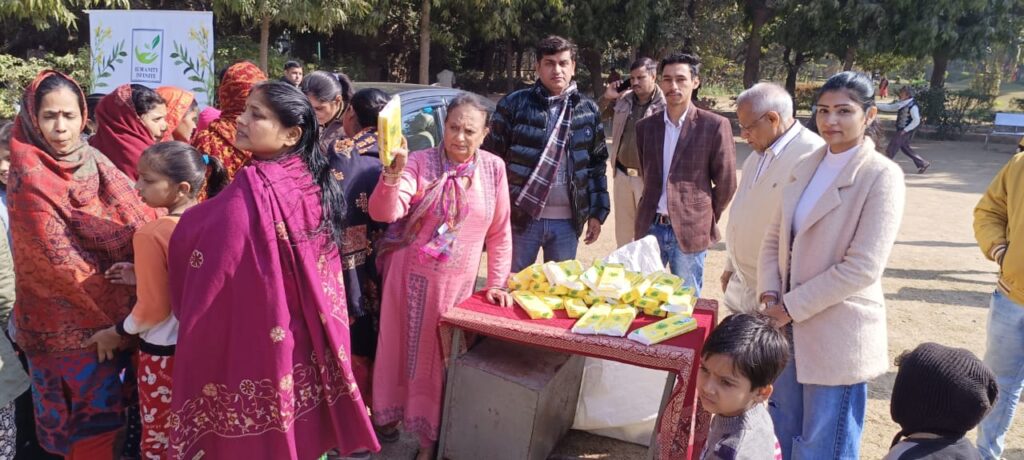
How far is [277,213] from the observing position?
6.73 feet

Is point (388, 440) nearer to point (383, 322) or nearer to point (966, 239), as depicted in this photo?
point (383, 322)

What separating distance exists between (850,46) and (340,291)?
1803cm

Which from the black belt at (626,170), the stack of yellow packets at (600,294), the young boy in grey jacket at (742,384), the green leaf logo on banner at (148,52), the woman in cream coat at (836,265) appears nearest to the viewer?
the young boy in grey jacket at (742,384)

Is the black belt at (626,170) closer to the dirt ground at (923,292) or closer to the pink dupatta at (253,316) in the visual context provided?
the dirt ground at (923,292)

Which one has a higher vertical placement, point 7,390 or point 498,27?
point 498,27

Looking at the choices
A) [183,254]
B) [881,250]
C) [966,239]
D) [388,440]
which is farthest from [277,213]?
[966,239]

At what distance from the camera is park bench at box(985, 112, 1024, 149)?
15875 mm

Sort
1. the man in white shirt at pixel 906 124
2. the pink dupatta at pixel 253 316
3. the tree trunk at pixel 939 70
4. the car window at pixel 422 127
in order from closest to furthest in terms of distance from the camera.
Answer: the pink dupatta at pixel 253 316 < the car window at pixel 422 127 < the man in white shirt at pixel 906 124 < the tree trunk at pixel 939 70

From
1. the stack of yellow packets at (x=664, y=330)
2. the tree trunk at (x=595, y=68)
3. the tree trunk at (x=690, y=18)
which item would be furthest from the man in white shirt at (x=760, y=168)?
the tree trunk at (x=595, y=68)

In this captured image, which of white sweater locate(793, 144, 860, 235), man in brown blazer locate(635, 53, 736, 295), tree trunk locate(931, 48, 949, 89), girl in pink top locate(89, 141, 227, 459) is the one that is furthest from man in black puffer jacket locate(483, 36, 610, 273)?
tree trunk locate(931, 48, 949, 89)

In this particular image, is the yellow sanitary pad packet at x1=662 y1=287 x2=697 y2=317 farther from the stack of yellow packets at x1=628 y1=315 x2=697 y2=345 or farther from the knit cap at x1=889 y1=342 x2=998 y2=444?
the knit cap at x1=889 y1=342 x2=998 y2=444

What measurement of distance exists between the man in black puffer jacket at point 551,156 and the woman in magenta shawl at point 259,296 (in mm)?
1350

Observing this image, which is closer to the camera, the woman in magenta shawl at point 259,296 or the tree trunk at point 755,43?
the woman in magenta shawl at point 259,296

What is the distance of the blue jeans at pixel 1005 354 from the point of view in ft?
8.54
